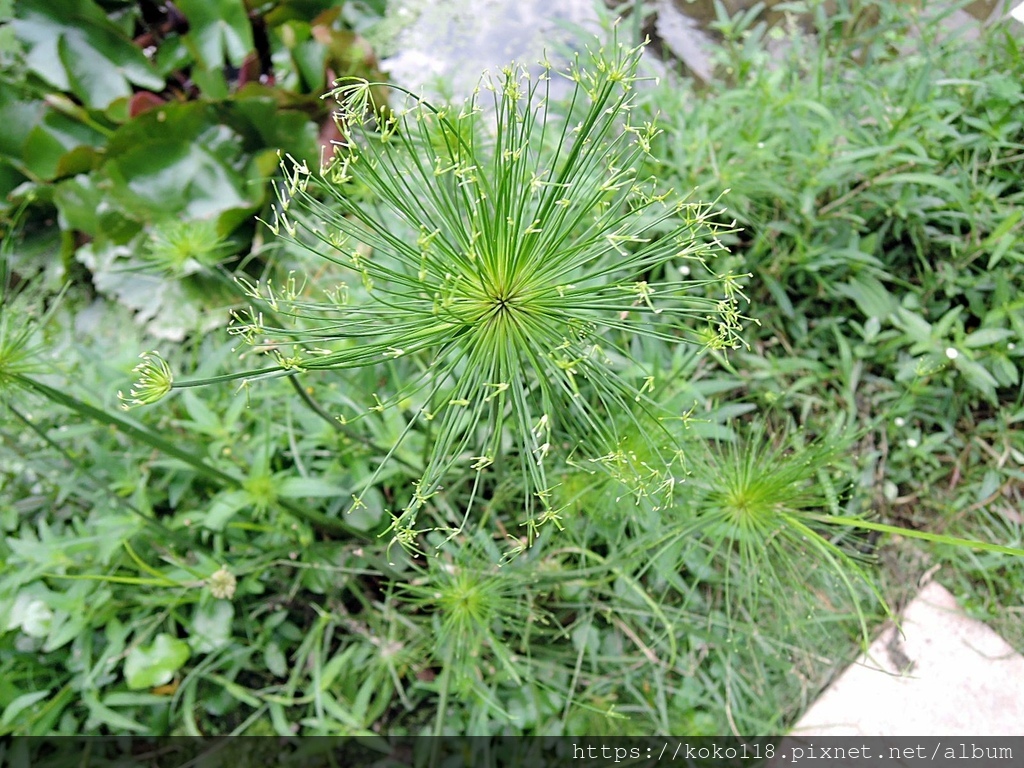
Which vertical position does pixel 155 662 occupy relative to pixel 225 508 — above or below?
below

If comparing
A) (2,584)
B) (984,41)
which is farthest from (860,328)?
(2,584)

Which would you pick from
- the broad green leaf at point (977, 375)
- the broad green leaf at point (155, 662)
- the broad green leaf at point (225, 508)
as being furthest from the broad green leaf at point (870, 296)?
the broad green leaf at point (155, 662)

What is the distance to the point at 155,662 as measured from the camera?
79.7 inches

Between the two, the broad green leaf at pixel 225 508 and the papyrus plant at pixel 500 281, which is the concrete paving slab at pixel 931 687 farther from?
the broad green leaf at pixel 225 508

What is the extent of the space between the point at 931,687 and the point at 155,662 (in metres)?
2.36

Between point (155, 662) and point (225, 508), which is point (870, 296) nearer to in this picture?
point (225, 508)

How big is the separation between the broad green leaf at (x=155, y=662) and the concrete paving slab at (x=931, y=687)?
1882 millimetres

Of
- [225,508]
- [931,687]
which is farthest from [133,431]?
[931,687]

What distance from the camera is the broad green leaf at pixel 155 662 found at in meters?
2.00

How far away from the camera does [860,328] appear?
2.29 metres

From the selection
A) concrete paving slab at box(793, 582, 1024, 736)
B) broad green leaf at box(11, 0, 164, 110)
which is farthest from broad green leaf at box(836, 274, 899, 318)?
broad green leaf at box(11, 0, 164, 110)

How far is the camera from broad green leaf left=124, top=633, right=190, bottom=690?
6.57 ft

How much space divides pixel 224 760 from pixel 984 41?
11.6 ft

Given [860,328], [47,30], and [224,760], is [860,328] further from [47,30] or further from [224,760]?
[47,30]
